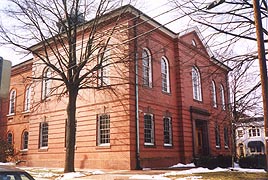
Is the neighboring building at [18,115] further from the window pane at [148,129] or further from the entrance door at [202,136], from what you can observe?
the entrance door at [202,136]

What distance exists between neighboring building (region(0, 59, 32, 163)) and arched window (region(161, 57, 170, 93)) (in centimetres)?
1403

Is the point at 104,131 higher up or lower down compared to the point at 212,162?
higher up

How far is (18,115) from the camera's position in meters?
34.4

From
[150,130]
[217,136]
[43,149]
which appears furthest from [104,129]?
[217,136]

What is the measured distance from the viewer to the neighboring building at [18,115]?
108ft

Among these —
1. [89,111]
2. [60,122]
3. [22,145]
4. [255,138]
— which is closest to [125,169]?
[89,111]

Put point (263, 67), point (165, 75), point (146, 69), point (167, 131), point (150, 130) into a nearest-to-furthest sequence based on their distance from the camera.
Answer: point (263, 67) < point (150, 130) < point (146, 69) < point (167, 131) < point (165, 75)

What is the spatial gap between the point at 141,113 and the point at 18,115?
59.2 feet

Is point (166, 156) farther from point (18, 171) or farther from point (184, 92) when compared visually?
point (18, 171)

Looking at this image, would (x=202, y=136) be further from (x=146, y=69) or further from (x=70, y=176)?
(x=70, y=176)

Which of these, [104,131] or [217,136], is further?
[217,136]

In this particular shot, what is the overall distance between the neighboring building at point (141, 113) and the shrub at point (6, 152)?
3.96 meters

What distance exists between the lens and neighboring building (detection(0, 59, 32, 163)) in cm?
3281

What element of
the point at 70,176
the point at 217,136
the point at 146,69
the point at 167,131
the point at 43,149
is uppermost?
the point at 146,69
